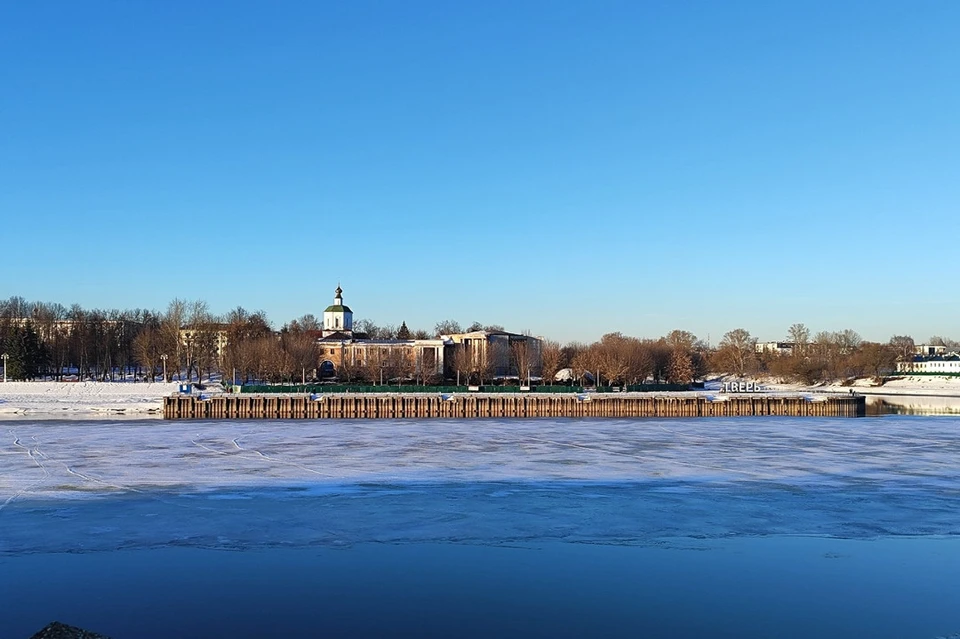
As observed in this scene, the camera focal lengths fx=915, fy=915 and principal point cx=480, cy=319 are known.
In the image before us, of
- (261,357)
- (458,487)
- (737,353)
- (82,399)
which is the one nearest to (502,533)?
(458,487)

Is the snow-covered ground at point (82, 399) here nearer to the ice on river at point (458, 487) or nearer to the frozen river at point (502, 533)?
the ice on river at point (458, 487)

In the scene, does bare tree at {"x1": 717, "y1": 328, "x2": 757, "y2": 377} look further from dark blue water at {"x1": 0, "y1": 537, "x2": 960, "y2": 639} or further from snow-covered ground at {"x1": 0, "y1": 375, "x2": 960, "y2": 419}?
dark blue water at {"x1": 0, "y1": 537, "x2": 960, "y2": 639}

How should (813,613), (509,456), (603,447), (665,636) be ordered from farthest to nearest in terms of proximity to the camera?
1. (603,447)
2. (509,456)
3. (813,613)
4. (665,636)

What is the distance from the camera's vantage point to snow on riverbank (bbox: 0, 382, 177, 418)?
60.5 meters

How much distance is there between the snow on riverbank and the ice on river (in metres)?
20.0

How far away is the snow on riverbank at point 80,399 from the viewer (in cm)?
6053

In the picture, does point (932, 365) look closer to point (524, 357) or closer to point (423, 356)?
point (524, 357)

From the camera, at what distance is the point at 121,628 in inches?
479

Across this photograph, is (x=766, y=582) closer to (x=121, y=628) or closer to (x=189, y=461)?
(x=121, y=628)

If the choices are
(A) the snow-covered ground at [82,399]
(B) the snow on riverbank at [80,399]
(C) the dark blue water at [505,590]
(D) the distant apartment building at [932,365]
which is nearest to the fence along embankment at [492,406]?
(A) the snow-covered ground at [82,399]

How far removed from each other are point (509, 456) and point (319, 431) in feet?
48.3

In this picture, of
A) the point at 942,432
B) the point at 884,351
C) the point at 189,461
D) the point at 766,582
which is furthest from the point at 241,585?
the point at 884,351

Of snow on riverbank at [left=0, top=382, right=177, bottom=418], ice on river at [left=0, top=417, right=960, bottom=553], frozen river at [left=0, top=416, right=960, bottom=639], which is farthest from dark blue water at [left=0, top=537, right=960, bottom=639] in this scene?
snow on riverbank at [left=0, top=382, right=177, bottom=418]

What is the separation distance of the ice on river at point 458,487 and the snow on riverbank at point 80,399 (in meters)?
20.0
